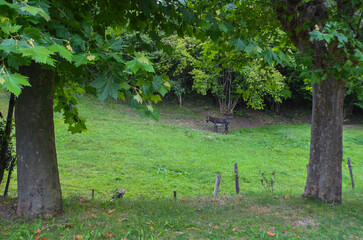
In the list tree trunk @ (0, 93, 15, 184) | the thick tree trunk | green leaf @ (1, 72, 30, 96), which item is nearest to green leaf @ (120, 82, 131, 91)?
green leaf @ (1, 72, 30, 96)

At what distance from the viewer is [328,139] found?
660 centimetres

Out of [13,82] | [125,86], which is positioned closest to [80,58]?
[125,86]

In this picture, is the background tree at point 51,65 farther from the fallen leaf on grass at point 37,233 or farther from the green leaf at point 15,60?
the fallen leaf on grass at point 37,233

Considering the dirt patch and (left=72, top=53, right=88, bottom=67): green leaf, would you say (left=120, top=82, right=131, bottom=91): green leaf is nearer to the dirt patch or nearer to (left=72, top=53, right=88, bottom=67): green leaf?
(left=72, top=53, right=88, bottom=67): green leaf

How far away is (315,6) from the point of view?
6.39m

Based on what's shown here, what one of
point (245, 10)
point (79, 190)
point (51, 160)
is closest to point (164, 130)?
point (79, 190)

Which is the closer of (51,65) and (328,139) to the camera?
(51,65)

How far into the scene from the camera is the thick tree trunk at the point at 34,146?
4801 millimetres

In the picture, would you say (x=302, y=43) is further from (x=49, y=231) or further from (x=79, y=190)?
(x=79, y=190)

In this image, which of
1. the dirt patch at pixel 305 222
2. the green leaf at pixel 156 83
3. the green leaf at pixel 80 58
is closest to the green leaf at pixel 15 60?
the green leaf at pixel 80 58

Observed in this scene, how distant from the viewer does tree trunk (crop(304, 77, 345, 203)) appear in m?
6.59

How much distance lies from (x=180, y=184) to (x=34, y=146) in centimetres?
670

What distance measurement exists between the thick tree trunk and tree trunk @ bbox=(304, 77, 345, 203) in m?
5.68

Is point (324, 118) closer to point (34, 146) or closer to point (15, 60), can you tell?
point (34, 146)
